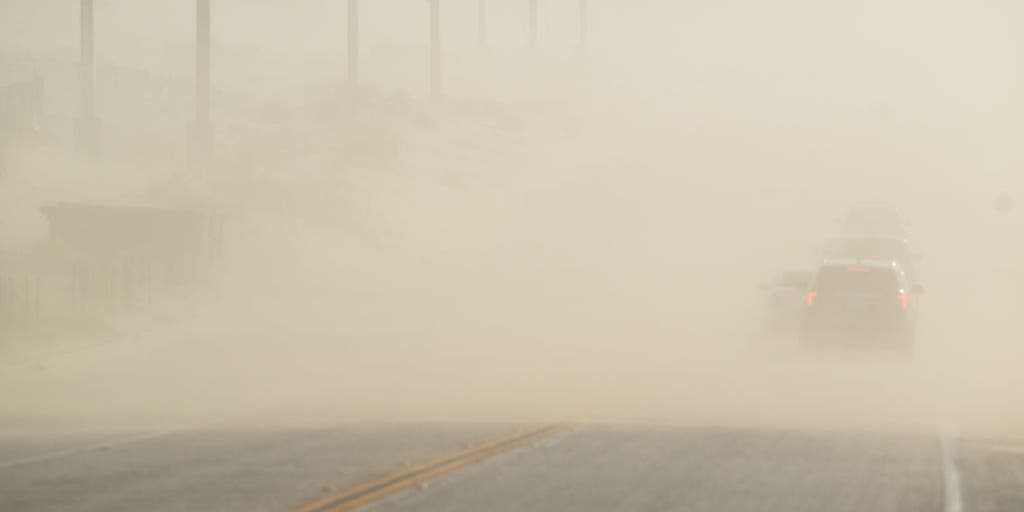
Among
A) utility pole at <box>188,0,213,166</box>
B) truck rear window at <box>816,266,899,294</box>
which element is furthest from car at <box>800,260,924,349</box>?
utility pole at <box>188,0,213,166</box>

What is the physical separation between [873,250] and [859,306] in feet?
32.6

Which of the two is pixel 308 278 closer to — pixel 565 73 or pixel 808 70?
pixel 565 73

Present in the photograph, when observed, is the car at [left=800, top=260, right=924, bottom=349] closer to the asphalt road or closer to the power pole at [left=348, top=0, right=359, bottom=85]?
the asphalt road

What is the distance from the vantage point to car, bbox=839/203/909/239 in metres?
47.5

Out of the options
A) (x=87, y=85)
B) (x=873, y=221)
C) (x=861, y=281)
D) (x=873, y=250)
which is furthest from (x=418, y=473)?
(x=87, y=85)

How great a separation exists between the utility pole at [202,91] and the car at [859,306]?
23.6m

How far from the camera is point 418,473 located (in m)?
14.2

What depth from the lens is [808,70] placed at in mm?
130875

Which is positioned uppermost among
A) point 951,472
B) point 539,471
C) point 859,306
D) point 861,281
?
point 861,281

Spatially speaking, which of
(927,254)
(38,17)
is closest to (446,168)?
(927,254)

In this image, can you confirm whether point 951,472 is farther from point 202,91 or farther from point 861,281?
point 202,91

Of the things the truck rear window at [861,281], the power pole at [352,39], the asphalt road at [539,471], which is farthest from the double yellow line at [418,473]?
the power pole at [352,39]

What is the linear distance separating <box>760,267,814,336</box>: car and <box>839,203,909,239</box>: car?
16.4m

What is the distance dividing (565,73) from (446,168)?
3941 centimetres
